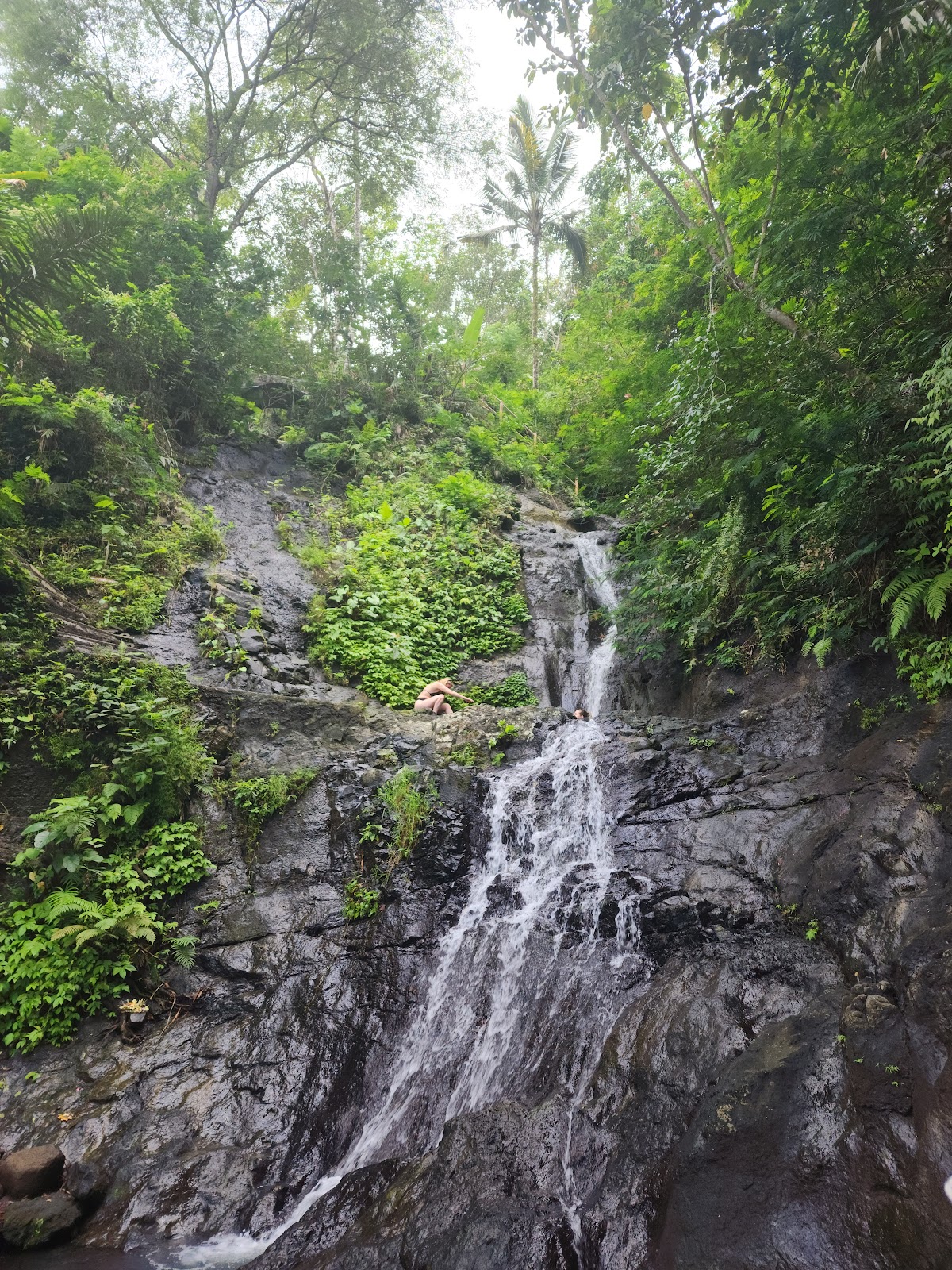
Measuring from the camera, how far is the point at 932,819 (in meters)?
4.64

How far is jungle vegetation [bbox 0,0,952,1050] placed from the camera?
5.55m

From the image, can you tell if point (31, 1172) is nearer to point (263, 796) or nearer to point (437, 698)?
point (263, 796)

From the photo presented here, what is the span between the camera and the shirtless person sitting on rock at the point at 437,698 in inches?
367

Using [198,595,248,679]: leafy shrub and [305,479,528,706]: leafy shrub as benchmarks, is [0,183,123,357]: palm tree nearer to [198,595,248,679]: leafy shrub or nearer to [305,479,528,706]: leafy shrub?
[198,595,248,679]: leafy shrub

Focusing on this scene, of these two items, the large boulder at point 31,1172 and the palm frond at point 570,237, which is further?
the palm frond at point 570,237

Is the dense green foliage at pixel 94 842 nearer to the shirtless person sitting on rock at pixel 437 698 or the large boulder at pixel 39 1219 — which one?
the large boulder at pixel 39 1219

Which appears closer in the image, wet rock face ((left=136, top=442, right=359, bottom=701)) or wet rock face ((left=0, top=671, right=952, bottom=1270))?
wet rock face ((left=0, top=671, right=952, bottom=1270))

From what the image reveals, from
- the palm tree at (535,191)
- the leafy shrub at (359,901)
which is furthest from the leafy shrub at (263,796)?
the palm tree at (535,191)

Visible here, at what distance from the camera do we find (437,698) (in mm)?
9312

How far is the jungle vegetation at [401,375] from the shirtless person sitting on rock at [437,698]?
1.38ft

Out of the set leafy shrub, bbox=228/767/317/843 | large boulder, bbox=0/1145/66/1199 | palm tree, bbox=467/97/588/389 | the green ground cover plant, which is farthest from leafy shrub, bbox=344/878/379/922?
palm tree, bbox=467/97/588/389

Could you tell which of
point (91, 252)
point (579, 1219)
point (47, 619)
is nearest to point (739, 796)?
point (579, 1219)

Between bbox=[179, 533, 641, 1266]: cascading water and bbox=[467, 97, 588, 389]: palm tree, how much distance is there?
18.2m

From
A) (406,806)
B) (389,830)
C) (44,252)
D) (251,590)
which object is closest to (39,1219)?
Answer: (389,830)
